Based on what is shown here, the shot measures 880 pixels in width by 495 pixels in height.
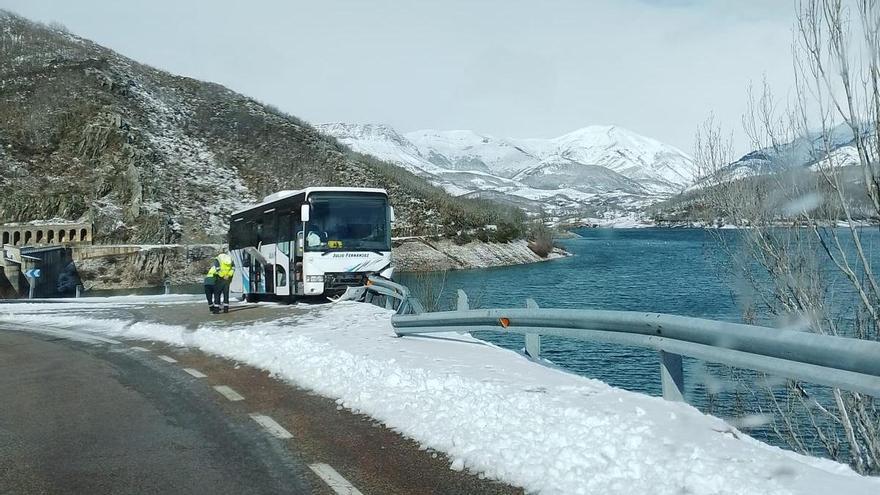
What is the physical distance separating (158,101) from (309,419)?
4311 inches

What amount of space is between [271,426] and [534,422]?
8.98 feet

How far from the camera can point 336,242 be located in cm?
2181

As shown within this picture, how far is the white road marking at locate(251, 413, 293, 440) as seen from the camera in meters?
7.06

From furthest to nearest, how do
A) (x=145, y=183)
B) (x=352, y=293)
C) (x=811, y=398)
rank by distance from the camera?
1. (x=145, y=183)
2. (x=352, y=293)
3. (x=811, y=398)

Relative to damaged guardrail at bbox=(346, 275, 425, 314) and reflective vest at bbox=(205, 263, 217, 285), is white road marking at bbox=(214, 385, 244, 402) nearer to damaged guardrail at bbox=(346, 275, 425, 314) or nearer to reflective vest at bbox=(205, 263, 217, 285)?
damaged guardrail at bbox=(346, 275, 425, 314)

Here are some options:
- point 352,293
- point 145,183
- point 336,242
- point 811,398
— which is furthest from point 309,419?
point 145,183

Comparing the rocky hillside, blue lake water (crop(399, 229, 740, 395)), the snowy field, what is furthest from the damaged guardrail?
the rocky hillside

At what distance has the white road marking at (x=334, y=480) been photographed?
5341mm

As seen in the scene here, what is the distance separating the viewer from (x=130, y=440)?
275 inches

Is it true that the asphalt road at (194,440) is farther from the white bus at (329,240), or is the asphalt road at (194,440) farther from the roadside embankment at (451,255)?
the roadside embankment at (451,255)

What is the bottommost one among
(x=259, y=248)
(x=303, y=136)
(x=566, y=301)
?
(x=566, y=301)

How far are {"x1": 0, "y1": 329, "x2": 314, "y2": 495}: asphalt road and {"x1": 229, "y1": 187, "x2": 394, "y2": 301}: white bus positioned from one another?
10.2 meters

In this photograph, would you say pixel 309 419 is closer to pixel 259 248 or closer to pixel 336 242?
pixel 336 242

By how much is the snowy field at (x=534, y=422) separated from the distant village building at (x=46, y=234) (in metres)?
64.7
